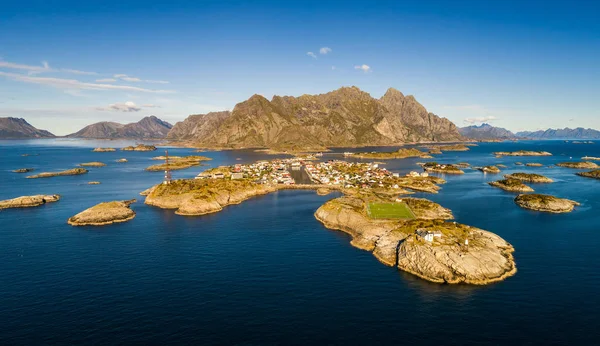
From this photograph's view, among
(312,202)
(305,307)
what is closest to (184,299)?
(305,307)

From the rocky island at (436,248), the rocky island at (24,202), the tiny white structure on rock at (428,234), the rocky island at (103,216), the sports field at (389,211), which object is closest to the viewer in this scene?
the rocky island at (436,248)

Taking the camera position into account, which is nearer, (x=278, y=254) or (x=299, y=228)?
(x=278, y=254)

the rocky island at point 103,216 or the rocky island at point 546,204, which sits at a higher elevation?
the rocky island at point 546,204

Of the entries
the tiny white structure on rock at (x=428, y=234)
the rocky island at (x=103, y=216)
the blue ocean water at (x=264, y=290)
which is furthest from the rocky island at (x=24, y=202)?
the tiny white structure on rock at (x=428, y=234)

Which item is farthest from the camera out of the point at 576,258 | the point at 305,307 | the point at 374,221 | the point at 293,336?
the point at 374,221

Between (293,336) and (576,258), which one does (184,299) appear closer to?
(293,336)

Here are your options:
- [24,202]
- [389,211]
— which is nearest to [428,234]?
[389,211]

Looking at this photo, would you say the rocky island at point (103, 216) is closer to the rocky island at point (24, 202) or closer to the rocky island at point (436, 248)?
the rocky island at point (24, 202)
